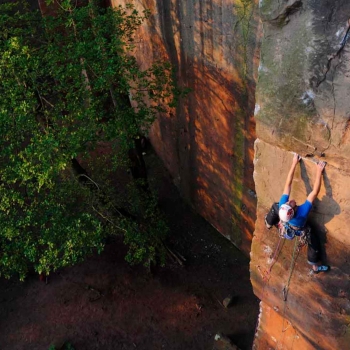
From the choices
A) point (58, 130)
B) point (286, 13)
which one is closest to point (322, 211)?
point (286, 13)

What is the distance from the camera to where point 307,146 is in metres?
3.98

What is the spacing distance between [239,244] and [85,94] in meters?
5.13

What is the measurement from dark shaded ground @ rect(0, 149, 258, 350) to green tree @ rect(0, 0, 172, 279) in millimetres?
1713

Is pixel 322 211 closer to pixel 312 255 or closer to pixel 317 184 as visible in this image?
pixel 317 184

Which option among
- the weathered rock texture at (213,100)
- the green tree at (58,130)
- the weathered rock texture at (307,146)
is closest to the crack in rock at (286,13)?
the weathered rock texture at (307,146)

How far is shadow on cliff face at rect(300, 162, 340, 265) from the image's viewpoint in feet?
Result: 13.1

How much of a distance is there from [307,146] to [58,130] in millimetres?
4299

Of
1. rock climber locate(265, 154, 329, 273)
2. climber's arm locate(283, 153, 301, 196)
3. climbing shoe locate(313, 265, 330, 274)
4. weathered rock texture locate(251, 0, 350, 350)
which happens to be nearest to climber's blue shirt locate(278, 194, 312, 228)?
rock climber locate(265, 154, 329, 273)

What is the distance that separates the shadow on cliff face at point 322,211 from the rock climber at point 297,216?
5 cm

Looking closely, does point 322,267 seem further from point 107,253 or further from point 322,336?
point 107,253

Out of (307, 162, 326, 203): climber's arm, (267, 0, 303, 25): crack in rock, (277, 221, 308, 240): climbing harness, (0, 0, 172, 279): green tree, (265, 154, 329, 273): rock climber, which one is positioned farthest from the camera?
(0, 0, 172, 279): green tree

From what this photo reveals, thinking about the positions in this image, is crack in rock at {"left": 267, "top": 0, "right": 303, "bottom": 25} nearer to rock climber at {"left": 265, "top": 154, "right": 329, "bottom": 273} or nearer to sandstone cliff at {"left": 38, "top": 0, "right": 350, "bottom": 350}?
sandstone cliff at {"left": 38, "top": 0, "right": 350, "bottom": 350}

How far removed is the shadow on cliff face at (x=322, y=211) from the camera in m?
3.99

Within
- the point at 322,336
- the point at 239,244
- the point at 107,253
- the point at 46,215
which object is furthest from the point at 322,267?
the point at 107,253
